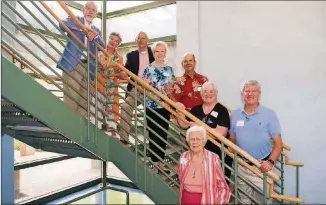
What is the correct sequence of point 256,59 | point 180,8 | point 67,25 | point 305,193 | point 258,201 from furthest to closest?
point 180,8 → point 256,59 → point 305,193 → point 67,25 → point 258,201

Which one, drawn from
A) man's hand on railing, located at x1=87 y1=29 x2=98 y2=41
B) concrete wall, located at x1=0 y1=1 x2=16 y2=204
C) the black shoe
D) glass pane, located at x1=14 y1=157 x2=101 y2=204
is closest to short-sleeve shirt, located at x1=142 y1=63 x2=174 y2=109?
the black shoe

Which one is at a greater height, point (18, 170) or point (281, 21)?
point (281, 21)

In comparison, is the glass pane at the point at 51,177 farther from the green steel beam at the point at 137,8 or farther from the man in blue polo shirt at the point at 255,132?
the man in blue polo shirt at the point at 255,132

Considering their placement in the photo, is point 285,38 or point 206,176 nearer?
point 206,176

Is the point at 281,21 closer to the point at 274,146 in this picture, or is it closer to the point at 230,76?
the point at 230,76

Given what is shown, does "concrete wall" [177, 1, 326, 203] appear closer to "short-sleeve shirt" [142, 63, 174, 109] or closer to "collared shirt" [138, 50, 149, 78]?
"collared shirt" [138, 50, 149, 78]

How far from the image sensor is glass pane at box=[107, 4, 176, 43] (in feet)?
14.5

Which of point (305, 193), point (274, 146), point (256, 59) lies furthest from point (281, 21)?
point (305, 193)

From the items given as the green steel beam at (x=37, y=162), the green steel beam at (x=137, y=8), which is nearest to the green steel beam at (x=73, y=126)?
the green steel beam at (x=37, y=162)

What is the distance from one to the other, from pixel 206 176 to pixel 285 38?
2.14 metres

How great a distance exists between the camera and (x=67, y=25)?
2.31 metres

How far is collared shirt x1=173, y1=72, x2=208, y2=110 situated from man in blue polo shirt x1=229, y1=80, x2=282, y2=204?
0.47 meters

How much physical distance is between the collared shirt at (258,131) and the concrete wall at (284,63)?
3.97 ft

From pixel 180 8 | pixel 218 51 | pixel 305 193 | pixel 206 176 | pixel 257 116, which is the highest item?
pixel 180 8
